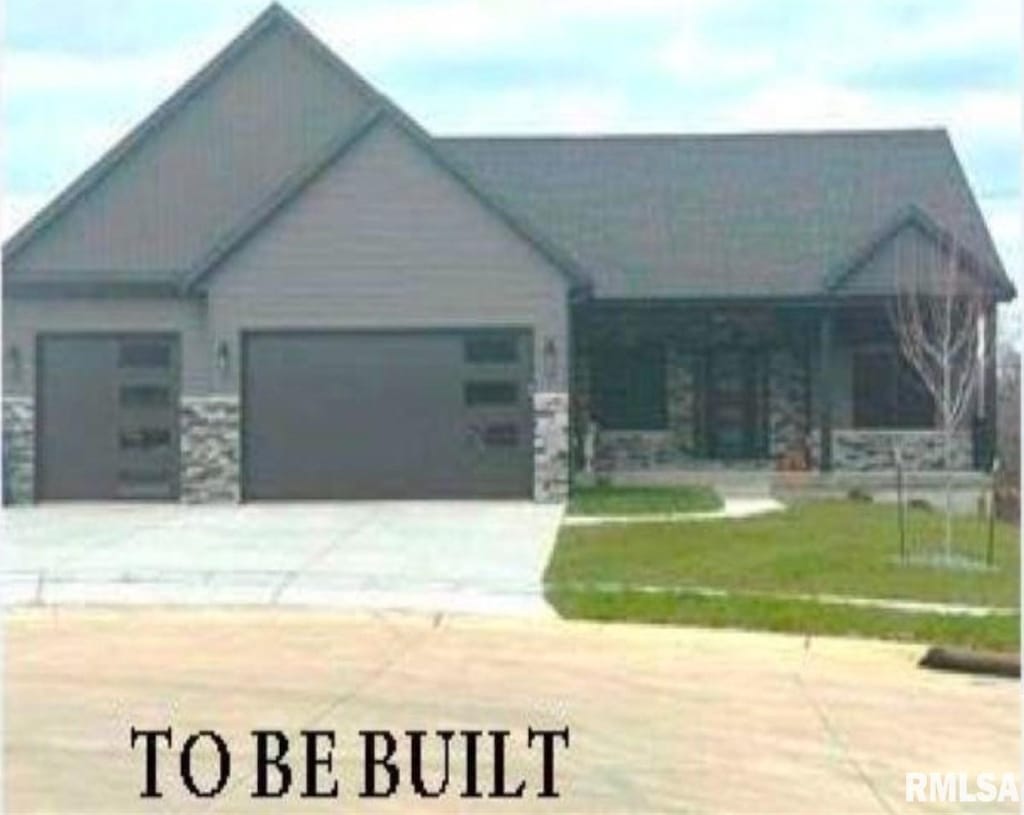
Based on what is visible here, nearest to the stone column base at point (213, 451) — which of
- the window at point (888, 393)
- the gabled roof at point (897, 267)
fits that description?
the gabled roof at point (897, 267)

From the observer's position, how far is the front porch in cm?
3095

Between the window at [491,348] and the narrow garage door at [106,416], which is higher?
the window at [491,348]

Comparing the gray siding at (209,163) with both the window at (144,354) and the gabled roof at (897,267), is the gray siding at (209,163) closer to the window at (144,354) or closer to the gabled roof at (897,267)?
the window at (144,354)

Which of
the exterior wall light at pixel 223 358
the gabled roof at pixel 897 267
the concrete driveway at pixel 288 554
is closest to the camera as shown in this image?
the concrete driveway at pixel 288 554

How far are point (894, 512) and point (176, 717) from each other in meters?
16.1

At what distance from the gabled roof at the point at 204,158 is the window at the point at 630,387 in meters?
6.29

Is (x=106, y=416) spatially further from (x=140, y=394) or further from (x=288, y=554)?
(x=288, y=554)

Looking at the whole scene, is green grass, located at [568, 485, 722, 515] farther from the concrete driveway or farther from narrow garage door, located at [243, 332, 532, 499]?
narrow garage door, located at [243, 332, 532, 499]

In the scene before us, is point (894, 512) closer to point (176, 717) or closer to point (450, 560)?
point (450, 560)

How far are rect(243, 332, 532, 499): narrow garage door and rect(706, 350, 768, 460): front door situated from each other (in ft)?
19.2

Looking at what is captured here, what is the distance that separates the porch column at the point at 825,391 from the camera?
30250 mm

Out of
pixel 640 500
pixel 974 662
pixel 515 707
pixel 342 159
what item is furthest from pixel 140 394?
pixel 515 707

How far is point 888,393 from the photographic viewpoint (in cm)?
3133

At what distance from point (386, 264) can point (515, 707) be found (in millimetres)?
17126
